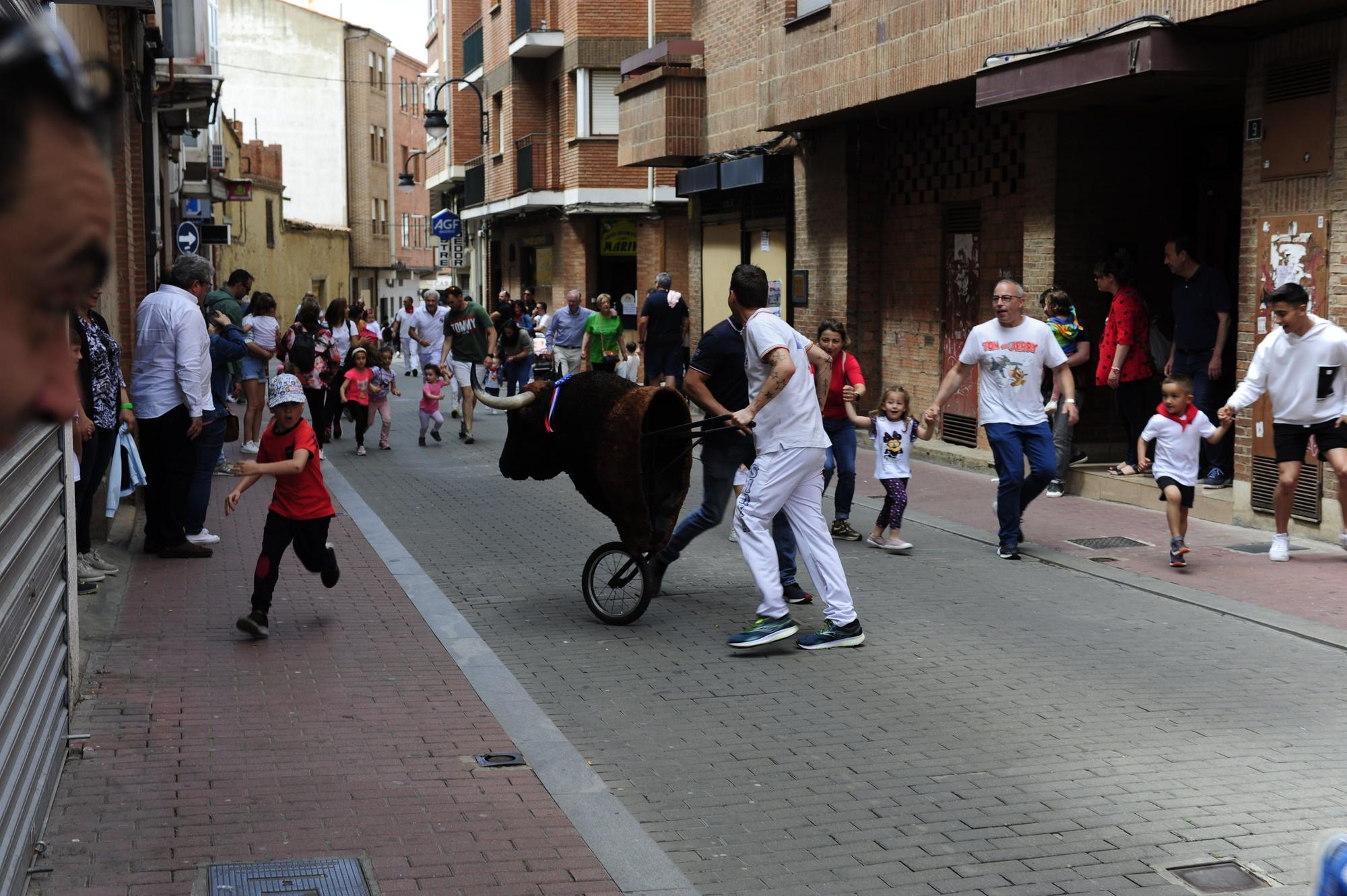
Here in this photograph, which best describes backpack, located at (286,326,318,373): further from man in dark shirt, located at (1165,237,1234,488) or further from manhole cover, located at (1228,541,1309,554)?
manhole cover, located at (1228,541,1309,554)

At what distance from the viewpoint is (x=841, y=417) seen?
1132cm

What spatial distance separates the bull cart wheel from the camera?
8477 millimetres

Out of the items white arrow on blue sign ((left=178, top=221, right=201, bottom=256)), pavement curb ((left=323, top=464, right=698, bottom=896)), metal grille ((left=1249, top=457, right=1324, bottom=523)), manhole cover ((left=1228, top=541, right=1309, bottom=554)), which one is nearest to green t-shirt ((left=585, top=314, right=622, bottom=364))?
white arrow on blue sign ((left=178, top=221, right=201, bottom=256))

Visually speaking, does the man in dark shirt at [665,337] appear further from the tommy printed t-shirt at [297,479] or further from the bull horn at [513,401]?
the tommy printed t-shirt at [297,479]

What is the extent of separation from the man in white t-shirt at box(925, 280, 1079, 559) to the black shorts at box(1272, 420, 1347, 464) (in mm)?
1361

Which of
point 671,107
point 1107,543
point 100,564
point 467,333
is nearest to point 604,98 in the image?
point 671,107

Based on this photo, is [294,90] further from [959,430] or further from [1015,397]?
[1015,397]

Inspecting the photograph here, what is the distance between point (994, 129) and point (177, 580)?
10.6 metres

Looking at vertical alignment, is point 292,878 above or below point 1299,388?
below

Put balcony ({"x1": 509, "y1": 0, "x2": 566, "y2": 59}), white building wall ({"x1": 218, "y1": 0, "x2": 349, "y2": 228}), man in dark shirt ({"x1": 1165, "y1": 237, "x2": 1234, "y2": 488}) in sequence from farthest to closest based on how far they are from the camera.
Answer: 1. white building wall ({"x1": 218, "y1": 0, "x2": 349, "y2": 228})
2. balcony ({"x1": 509, "y1": 0, "x2": 566, "y2": 59})
3. man in dark shirt ({"x1": 1165, "y1": 237, "x2": 1234, "y2": 488})

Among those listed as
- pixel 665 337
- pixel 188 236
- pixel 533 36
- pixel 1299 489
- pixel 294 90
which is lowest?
pixel 1299 489

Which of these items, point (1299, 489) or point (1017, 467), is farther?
point (1299, 489)

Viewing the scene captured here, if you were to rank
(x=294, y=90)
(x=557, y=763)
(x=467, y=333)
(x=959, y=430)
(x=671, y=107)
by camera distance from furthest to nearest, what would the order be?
(x=294, y=90), (x=671, y=107), (x=467, y=333), (x=959, y=430), (x=557, y=763)

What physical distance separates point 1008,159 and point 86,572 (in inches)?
428
